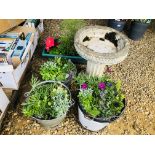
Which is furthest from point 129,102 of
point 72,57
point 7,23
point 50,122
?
point 7,23

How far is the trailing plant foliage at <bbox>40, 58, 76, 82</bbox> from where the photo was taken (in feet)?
7.97

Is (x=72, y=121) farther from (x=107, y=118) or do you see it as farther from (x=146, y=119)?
(x=146, y=119)

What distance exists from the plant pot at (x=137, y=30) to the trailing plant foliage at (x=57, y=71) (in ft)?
5.17

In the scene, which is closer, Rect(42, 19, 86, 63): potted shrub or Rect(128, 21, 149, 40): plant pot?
Rect(42, 19, 86, 63): potted shrub

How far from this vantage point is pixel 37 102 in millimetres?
2055

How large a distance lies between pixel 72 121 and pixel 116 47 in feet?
3.52

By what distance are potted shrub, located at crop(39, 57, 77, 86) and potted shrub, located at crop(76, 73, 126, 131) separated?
0.34 m

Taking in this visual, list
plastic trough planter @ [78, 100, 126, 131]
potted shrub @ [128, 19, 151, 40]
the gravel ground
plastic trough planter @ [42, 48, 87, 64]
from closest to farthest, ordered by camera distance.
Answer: plastic trough planter @ [78, 100, 126, 131] < the gravel ground < plastic trough planter @ [42, 48, 87, 64] < potted shrub @ [128, 19, 151, 40]

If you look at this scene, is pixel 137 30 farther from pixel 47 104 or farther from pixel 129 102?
pixel 47 104

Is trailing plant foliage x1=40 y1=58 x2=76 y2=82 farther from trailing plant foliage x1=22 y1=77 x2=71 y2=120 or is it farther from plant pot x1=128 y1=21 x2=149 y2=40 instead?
plant pot x1=128 y1=21 x2=149 y2=40

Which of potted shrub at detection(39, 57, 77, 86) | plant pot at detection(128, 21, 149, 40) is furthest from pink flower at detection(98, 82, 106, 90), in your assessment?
plant pot at detection(128, 21, 149, 40)

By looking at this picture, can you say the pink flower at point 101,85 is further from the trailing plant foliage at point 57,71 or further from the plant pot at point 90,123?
the trailing plant foliage at point 57,71

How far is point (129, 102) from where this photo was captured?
8.83 ft

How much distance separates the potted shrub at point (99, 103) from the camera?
6.67 ft
